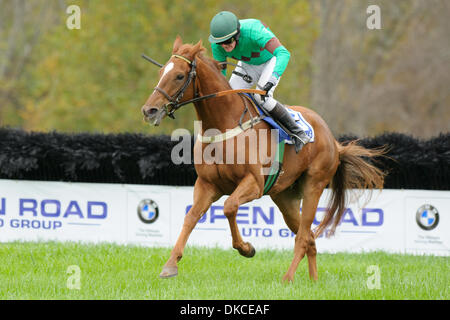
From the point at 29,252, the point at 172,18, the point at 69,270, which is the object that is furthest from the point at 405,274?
the point at 172,18

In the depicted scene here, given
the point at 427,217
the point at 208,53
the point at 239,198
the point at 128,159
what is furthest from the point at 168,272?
the point at 208,53

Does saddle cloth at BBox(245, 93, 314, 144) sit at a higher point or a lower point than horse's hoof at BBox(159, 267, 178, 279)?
higher

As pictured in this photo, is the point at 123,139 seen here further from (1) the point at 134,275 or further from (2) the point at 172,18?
(2) the point at 172,18

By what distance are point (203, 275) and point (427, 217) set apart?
3.46 metres

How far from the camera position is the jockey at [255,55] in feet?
19.5

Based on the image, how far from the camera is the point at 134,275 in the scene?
6.61 metres

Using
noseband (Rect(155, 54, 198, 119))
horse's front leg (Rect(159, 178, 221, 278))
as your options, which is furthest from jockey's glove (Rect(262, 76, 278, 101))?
horse's front leg (Rect(159, 178, 221, 278))

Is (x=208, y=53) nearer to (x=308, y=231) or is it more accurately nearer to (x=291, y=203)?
(x=291, y=203)

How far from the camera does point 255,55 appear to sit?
638 cm

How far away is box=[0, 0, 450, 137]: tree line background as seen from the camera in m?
20.1

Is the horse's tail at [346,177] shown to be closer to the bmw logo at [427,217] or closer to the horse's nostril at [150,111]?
the bmw logo at [427,217]

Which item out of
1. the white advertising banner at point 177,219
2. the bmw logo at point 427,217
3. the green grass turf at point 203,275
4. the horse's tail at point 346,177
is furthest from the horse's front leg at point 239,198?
the bmw logo at point 427,217

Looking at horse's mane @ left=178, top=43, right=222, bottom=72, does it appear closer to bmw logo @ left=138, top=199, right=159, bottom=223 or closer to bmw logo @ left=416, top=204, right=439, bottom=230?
bmw logo @ left=138, top=199, right=159, bottom=223

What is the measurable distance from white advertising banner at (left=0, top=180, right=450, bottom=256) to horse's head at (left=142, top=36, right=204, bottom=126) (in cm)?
336
